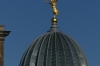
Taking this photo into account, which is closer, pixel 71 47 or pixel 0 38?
pixel 0 38

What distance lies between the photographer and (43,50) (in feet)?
309

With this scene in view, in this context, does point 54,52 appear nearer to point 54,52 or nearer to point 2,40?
point 54,52

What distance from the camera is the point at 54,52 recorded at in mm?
94500

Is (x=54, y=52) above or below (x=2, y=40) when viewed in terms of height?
above

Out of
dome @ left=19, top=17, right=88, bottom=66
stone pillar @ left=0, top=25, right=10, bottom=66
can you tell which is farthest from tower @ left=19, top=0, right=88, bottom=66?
stone pillar @ left=0, top=25, right=10, bottom=66

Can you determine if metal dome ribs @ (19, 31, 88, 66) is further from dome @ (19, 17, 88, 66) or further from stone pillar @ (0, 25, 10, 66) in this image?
stone pillar @ (0, 25, 10, 66)

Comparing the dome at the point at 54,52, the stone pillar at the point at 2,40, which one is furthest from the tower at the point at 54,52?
the stone pillar at the point at 2,40

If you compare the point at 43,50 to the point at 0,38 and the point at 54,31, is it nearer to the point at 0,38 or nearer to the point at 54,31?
the point at 54,31

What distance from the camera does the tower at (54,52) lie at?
306 feet

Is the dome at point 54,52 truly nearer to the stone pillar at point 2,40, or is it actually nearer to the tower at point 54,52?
the tower at point 54,52

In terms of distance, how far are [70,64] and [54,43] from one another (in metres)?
4.39

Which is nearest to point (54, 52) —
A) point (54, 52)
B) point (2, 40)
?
point (54, 52)

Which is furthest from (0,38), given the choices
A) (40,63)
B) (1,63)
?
(40,63)

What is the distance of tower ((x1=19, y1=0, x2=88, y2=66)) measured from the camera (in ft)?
306
